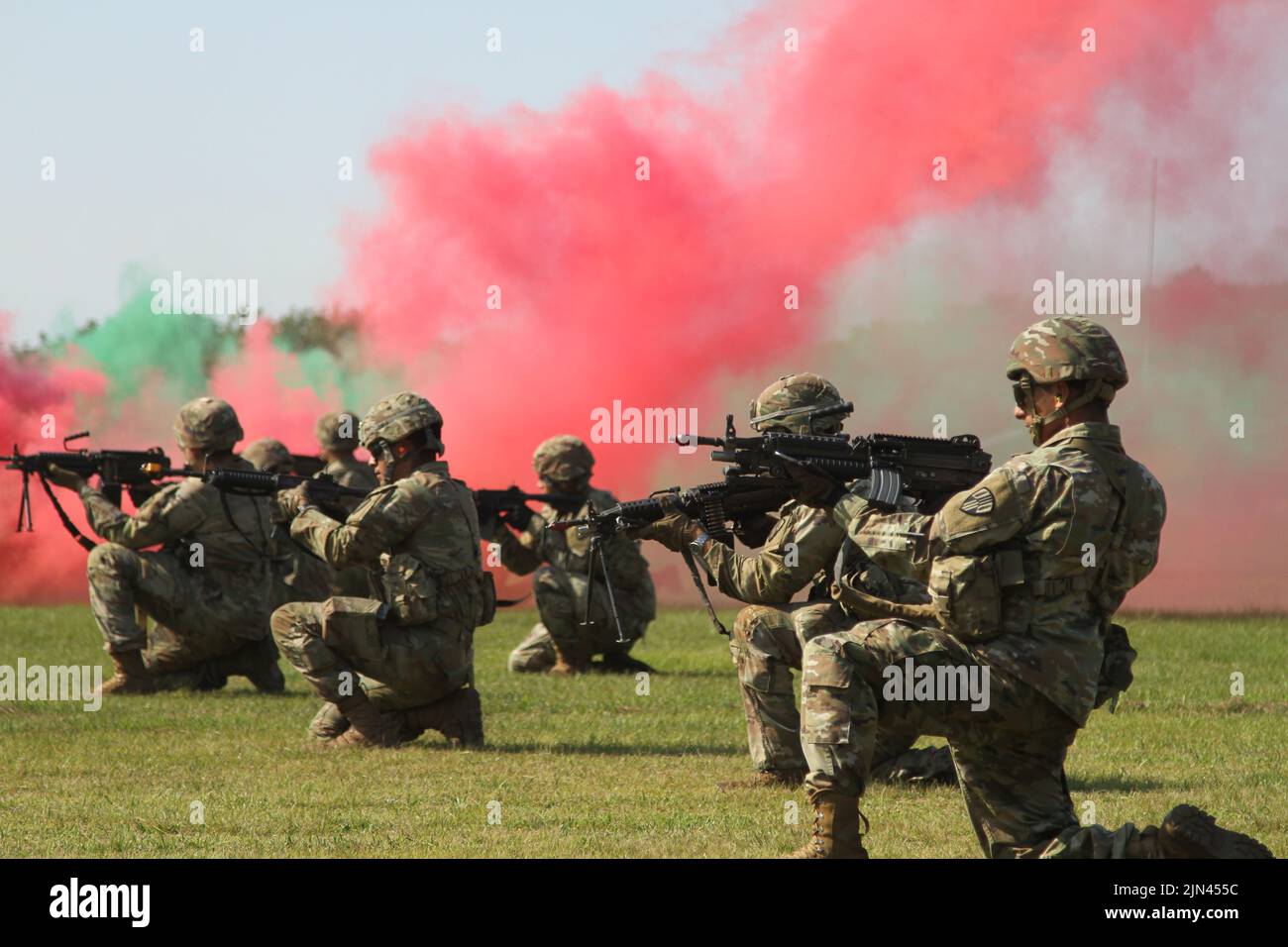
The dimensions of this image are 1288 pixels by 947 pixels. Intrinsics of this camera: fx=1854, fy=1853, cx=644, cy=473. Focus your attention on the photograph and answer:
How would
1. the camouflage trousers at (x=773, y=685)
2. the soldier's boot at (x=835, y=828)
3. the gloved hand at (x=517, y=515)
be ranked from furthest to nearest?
the gloved hand at (x=517, y=515), the camouflage trousers at (x=773, y=685), the soldier's boot at (x=835, y=828)

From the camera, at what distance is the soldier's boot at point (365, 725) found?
12.6 m

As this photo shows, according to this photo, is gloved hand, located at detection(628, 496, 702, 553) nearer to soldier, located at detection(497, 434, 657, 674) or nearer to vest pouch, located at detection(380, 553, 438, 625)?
vest pouch, located at detection(380, 553, 438, 625)

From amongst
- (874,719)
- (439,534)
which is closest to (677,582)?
(439,534)

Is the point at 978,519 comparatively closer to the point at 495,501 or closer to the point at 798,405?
the point at 798,405

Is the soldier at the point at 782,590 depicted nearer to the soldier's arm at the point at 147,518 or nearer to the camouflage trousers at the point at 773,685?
the camouflage trousers at the point at 773,685

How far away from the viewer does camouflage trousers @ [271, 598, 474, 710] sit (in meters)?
12.4

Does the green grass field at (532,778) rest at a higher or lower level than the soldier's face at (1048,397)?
lower

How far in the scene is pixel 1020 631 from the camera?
7.52 meters

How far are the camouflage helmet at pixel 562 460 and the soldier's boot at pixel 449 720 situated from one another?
224 inches

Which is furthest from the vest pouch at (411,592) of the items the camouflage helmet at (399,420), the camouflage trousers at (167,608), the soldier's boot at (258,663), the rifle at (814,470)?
the soldier's boot at (258,663)

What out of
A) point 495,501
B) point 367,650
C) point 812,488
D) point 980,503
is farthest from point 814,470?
point 495,501

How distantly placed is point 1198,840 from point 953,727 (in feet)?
3.49
